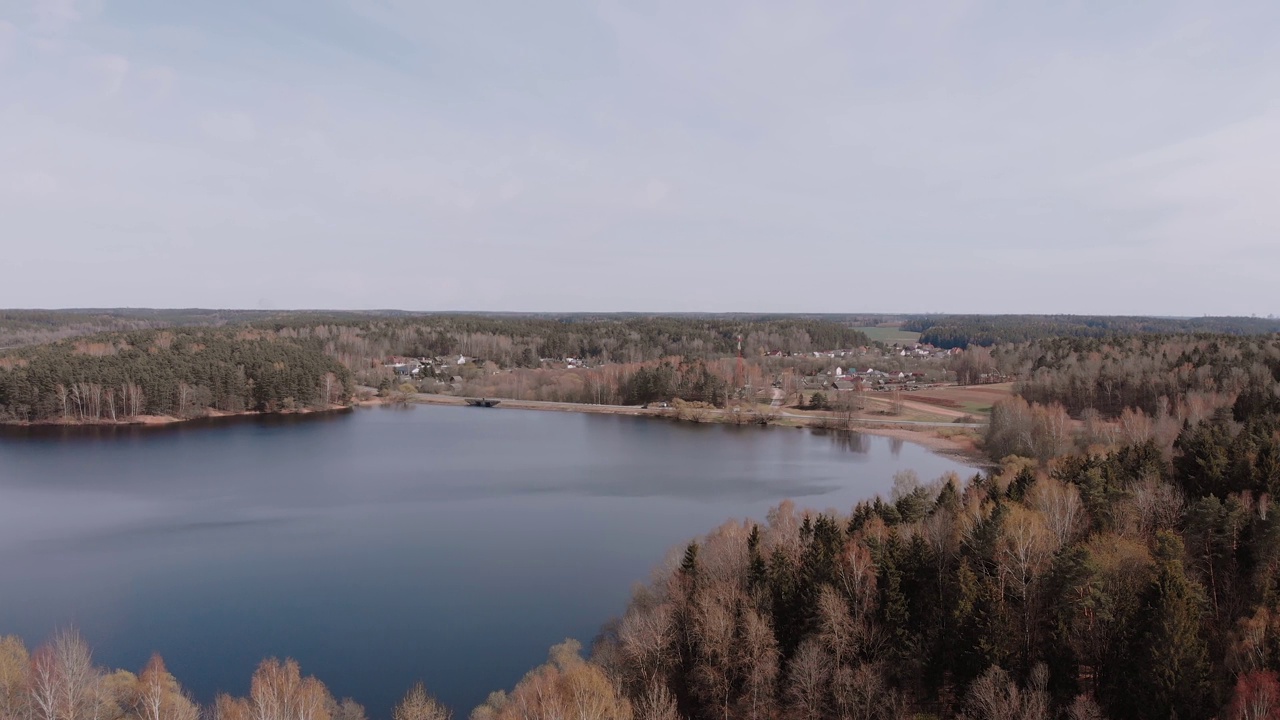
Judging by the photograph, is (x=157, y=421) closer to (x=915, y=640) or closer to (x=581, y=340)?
(x=581, y=340)

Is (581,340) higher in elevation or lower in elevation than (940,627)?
higher

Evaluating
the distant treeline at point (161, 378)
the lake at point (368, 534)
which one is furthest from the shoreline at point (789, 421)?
the distant treeline at point (161, 378)

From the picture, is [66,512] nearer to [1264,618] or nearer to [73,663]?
[73,663]

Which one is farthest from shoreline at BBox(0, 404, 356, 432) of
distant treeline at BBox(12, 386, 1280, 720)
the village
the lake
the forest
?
distant treeline at BBox(12, 386, 1280, 720)

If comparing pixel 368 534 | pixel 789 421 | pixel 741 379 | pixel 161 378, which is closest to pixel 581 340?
pixel 741 379

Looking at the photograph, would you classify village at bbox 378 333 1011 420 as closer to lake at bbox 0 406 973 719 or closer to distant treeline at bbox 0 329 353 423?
distant treeline at bbox 0 329 353 423

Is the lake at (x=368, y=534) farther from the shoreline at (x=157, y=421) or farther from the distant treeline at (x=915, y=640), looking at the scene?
the shoreline at (x=157, y=421)
